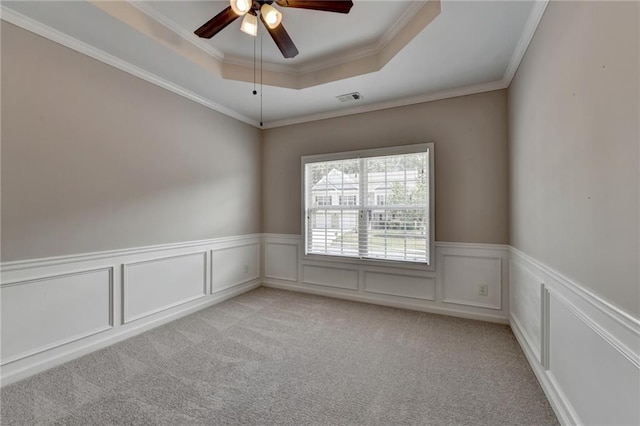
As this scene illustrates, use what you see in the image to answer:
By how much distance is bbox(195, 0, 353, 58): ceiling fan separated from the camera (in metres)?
1.77

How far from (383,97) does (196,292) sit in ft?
10.9

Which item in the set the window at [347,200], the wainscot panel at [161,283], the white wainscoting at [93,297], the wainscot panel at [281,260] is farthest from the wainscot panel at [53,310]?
the window at [347,200]

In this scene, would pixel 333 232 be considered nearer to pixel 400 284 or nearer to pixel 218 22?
pixel 400 284

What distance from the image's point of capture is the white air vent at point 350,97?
3.28 meters

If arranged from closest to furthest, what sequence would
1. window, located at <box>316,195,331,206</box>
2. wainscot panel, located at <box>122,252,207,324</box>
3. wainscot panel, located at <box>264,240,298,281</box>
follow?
wainscot panel, located at <box>122,252,207,324</box> → window, located at <box>316,195,331,206</box> → wainscot panel, located at <box>264,240,298,281</box>

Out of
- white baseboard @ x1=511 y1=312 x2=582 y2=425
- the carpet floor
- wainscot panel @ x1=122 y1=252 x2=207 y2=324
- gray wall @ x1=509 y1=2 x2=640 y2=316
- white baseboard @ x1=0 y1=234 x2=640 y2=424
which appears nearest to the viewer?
gray wall @ x1=509 y1=2 x2=640 y2=316

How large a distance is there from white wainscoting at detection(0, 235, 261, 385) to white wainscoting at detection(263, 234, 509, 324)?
44.1 inches

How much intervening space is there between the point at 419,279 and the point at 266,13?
307cm

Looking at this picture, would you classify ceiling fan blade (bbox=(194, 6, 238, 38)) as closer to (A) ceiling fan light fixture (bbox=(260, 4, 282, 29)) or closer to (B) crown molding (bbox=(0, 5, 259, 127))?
(A) ceiling fan light fixture (bbox=(260, 4, 282, 29))

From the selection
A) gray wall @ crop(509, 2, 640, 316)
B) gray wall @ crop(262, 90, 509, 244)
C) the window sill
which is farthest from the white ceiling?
the window sill

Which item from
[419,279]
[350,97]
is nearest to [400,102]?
[350,97]

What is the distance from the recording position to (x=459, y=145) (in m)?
3.15

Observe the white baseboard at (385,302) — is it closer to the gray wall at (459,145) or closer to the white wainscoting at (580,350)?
the white wainscoting at (580,350)

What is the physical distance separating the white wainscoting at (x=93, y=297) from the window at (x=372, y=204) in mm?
1492
